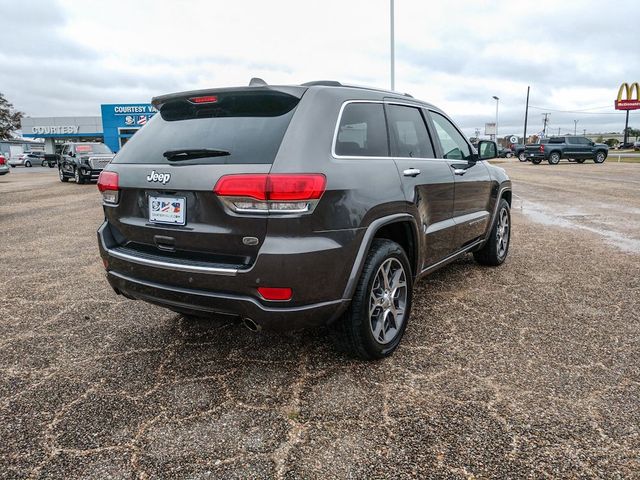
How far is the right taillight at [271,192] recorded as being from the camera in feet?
8.21

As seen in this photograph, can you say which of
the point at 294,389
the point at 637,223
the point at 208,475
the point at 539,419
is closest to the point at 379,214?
the point at 294,389

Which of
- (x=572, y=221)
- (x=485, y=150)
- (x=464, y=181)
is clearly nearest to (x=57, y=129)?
(x=572, y=221)

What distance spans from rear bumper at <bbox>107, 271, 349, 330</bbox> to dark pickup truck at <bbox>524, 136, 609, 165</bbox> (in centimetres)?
3203

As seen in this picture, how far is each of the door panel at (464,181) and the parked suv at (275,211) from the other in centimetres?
76

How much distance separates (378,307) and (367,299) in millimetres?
250

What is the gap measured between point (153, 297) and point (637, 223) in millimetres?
8359

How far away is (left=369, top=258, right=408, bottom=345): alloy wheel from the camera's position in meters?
3.14

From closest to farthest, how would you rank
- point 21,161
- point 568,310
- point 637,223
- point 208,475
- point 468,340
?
point 208,475, point 468,340, point 568,310, point 637,223, point 21,161

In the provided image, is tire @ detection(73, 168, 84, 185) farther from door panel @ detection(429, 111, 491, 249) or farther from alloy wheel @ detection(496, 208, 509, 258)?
door panel @ detection(429, 111, 491, 249)

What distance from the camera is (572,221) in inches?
342

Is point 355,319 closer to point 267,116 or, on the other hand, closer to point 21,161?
point 267,116

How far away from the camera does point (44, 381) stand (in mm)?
2984

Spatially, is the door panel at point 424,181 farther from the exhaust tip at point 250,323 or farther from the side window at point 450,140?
the exhaust tip at point 250,323

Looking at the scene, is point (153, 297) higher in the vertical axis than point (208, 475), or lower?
higher
